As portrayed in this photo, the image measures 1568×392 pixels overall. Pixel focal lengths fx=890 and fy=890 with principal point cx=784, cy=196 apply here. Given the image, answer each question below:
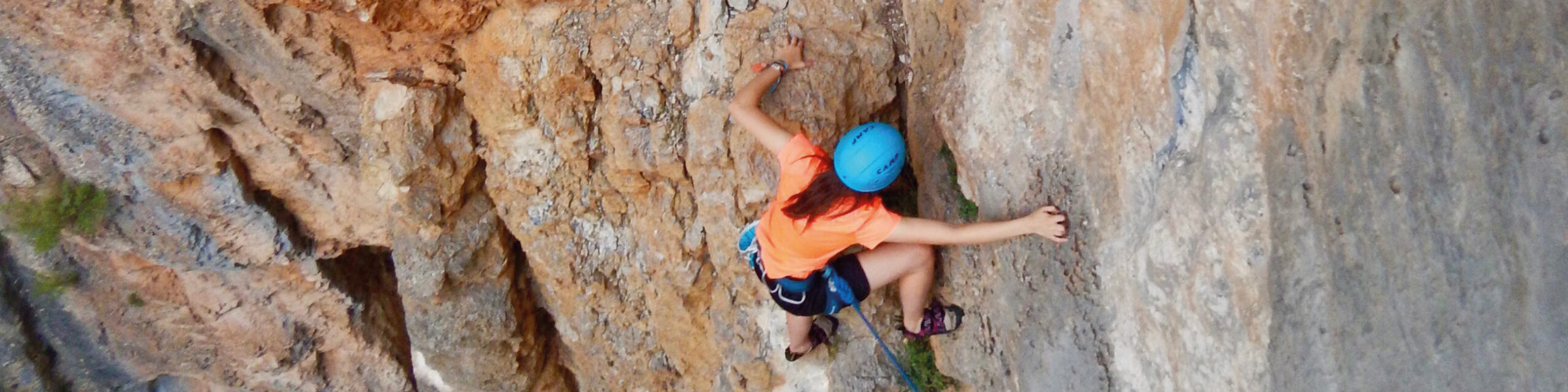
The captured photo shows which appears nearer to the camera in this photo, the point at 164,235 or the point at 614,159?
the point at 614,159

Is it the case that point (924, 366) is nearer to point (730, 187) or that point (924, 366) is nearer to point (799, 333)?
point (799, 333)

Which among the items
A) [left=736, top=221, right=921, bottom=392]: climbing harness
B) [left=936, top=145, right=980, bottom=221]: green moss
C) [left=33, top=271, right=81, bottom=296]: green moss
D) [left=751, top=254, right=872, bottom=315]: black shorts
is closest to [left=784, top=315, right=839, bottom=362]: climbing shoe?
[left=736, top=221, right=921, bottom=392]: climbing harness

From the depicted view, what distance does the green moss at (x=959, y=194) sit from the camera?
129 inches

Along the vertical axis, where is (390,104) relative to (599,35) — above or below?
below

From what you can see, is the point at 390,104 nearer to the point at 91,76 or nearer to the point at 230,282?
the point at 91,76

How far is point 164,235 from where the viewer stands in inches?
241

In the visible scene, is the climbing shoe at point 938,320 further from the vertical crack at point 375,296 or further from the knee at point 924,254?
the vertical crack at point 375,296

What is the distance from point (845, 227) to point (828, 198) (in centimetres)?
13

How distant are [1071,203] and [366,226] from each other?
194 inches

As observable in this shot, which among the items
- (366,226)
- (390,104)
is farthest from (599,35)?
(366,226)

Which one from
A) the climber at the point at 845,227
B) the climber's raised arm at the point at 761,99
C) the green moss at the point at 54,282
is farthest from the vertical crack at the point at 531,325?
the green moss at the point at 54,282

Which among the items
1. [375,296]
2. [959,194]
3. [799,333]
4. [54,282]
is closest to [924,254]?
[959,194]

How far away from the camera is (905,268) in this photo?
11.4 feet

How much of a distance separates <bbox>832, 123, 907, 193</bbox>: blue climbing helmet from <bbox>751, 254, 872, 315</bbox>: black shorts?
2.10 ft
